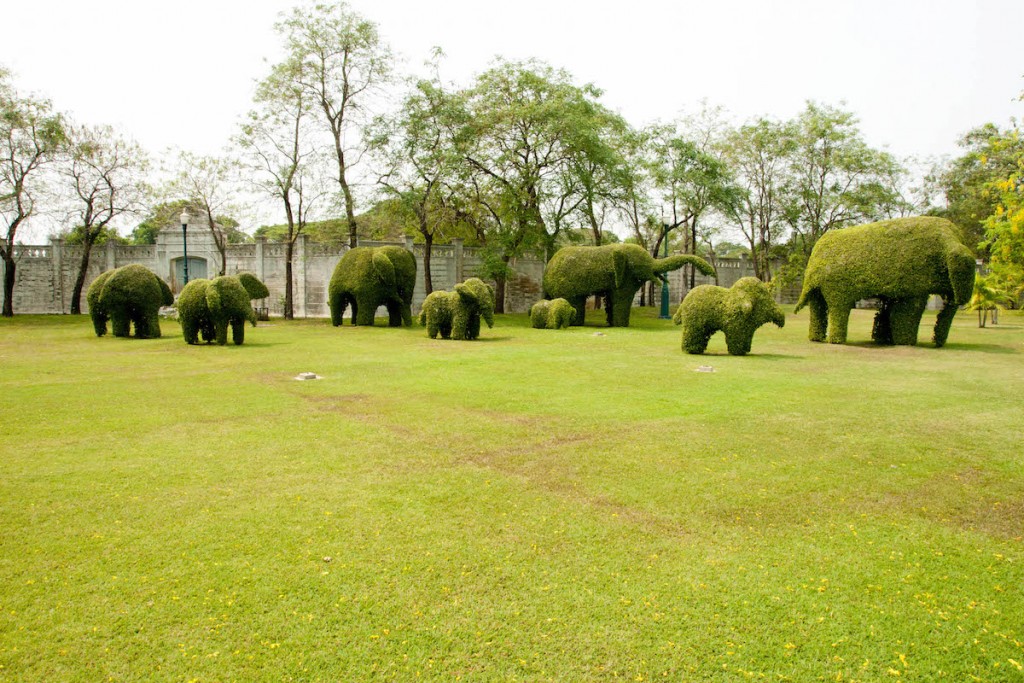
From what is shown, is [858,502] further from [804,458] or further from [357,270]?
[357,270]

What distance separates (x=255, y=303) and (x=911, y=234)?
1011 inches

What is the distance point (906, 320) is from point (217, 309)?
16.1 m

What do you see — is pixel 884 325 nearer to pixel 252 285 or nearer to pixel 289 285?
pixel 252 285

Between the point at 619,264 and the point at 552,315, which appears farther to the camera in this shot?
the point at 619,264

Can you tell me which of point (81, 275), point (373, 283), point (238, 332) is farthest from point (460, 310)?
point (81, 275)

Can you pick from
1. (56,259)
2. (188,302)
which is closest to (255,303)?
(56,259)

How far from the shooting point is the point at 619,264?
22750 millimetres

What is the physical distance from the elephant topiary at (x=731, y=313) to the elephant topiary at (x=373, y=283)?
34.6 feet

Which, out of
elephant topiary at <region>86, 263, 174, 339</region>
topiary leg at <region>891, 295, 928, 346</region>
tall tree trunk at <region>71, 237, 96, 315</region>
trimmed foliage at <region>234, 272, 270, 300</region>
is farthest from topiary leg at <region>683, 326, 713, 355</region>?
tall tree trunk at <region>71, 237, 96, 315</region>

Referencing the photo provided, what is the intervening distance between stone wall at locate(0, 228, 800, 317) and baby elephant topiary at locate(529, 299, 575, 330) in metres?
5.39

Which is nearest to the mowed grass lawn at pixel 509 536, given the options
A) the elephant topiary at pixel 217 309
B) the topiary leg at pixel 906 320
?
the elephant topiary at pixel 217 309

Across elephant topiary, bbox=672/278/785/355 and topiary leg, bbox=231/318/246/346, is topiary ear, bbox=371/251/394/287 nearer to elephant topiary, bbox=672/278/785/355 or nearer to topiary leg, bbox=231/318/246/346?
topiary leg, bbox=231/318/246/346

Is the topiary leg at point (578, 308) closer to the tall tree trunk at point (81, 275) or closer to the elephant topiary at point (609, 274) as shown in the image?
the elephant topiary at point (609, 274)

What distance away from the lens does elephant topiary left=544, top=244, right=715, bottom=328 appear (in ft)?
74.6
